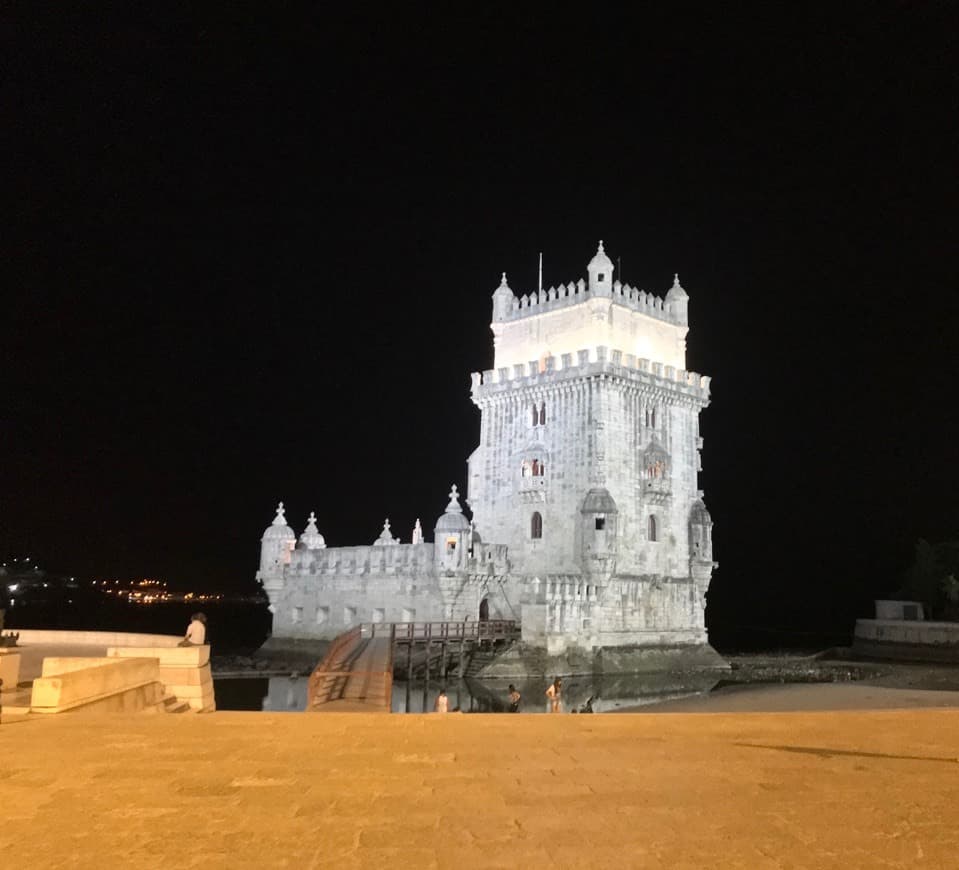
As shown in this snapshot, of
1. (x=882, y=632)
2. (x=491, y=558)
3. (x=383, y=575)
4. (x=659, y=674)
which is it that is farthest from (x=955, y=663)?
(x=383, y=575)

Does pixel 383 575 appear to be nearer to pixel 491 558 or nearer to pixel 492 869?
pixel 491 558

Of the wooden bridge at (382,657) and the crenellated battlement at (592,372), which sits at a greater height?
the crenellated battlement at (592,372)

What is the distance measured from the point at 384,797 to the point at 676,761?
12.0ft

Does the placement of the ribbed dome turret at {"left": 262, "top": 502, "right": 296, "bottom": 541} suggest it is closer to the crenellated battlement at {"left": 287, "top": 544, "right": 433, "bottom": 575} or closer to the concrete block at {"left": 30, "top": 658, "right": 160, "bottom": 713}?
the crenellated battlement at {"left": 287, "top": 544, "right": 433, "bottom": 575}

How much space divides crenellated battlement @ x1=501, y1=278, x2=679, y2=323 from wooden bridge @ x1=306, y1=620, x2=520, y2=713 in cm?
1861

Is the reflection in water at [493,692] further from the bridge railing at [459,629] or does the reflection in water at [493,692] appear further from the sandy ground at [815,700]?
the sandy ground at [815,700]

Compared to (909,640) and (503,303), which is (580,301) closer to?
(503,303)

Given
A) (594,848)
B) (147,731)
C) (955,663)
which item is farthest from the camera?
(955,663)

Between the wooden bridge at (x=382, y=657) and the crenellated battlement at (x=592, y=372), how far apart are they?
14014 millimetres

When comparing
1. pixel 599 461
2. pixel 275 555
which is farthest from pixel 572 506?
pixel 275 555

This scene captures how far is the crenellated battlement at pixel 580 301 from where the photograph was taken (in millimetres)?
53094

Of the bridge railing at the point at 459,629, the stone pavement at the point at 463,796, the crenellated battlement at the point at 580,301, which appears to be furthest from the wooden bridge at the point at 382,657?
the crenellated battlement at the point at 580,301

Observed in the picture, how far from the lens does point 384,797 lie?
26.7 ft

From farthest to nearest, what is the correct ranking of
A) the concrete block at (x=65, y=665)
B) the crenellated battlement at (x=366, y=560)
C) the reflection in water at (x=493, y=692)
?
the crenellated battlement at (x=366, y=560) < the reflection in water at (x=493, y=692) < the concrete block at (x=65, y=665)
